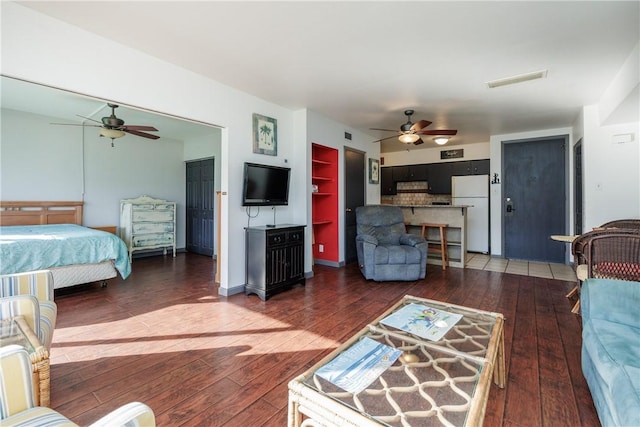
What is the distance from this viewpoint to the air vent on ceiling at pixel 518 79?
3.17m

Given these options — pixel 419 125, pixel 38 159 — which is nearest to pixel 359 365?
pixel 419 125

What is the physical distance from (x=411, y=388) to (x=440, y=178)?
6668mm

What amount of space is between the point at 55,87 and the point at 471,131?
618 centimetres

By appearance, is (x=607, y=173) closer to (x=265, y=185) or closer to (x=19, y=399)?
(x=265, y=185)

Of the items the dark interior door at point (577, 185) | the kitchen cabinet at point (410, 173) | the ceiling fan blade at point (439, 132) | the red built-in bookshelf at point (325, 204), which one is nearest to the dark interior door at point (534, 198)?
the dark interior door at point (577, 185)

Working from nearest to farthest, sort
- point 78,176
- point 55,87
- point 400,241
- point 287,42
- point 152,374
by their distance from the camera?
point 152,374 → point 55,87 → point 287,42 → point 400,241 → point 78,176

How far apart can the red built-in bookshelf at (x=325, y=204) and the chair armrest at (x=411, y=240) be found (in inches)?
45.7

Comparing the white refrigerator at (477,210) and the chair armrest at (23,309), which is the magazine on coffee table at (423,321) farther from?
the white refrigerator at (477,210)

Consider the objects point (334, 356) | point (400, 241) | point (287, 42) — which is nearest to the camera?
point (334, 356)

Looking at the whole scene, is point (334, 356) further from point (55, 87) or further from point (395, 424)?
point (55, 87)

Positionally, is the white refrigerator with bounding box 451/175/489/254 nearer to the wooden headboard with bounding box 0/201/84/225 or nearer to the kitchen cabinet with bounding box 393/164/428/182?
the kitchen cabinet with bounding box 393/164/428/182

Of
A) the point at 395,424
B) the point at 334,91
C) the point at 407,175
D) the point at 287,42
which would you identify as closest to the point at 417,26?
the point at 287,42

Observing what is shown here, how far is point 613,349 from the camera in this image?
1.43 metres

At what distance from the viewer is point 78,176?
16.9 feet
